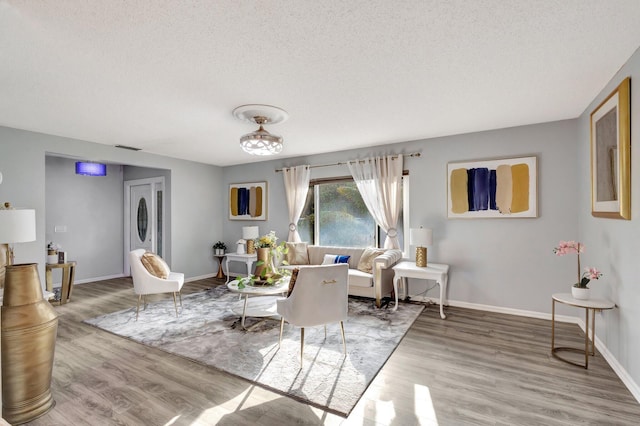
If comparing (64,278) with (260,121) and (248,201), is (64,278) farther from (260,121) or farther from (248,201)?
(260,121)

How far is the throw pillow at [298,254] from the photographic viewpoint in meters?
5.32

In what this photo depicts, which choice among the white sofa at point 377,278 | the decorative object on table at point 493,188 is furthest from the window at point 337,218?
the decorative object on table at point 493,188

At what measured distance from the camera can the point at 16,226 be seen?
2.29 m

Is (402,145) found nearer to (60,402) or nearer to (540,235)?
(540,235)

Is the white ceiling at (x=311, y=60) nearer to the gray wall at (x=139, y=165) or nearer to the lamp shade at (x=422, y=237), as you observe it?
the gray wall at (x=139, y=165)

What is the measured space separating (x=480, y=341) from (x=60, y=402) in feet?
12.1

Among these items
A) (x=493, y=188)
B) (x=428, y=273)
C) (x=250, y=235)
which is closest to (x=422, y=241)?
(x=428, y=273)

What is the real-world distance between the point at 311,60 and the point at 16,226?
2.59 metres

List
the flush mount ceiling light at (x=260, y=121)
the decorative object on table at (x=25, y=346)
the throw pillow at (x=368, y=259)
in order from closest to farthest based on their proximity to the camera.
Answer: the decorative object on table at (x=25, y=346) < the flush mount ceiling light at (x=260, y=121) < the throw pillow at (x=368, y=259)

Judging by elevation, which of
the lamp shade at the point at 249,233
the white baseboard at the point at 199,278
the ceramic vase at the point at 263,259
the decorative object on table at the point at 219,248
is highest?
the lamp shade at the point at 249,233

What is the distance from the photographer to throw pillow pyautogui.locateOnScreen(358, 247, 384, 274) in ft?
14.8

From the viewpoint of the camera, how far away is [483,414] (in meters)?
1.98

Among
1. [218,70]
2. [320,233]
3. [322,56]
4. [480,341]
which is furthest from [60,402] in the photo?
[320,233]

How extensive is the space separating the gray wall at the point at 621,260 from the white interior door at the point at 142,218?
23.1 feet
